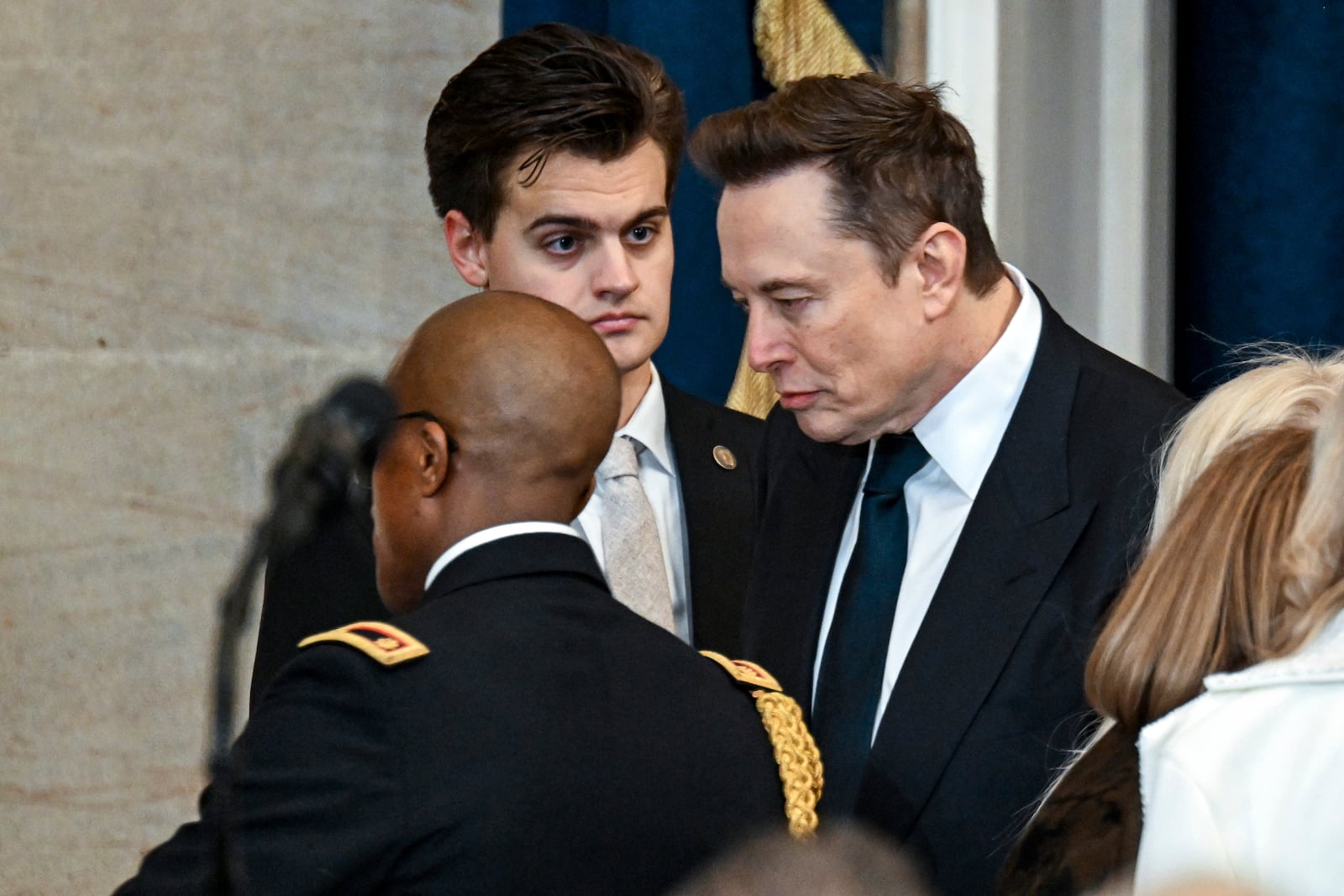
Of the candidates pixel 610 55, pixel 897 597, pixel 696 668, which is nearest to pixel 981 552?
pixel 897 597

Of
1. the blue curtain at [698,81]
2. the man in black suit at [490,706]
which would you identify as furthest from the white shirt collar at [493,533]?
the blue curtain at [698,81]

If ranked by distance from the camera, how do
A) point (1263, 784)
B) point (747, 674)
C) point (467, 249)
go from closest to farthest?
point (1263, 784) < point (747, 674) < point (467, 249)

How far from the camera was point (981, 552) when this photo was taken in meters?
1.82

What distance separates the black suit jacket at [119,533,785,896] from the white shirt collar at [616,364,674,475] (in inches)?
27.4

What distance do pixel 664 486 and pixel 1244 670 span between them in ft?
3.34

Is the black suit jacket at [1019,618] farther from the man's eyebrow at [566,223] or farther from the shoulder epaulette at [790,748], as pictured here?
the man's eyebrow at [566,223]

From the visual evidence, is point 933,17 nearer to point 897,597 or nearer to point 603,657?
point 897,597

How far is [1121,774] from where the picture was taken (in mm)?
1265

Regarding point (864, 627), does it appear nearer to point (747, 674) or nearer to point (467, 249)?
point (747, 674)

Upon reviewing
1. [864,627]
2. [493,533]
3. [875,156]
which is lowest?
[864,627]

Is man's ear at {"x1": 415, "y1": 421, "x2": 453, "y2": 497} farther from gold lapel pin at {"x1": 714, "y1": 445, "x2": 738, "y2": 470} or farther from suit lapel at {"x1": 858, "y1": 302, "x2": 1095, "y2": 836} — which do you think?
gold lapel pin at {"x1": 714, "y1": 445, "x2": 738, "y2": 470}

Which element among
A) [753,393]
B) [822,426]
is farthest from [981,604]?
[753,393]

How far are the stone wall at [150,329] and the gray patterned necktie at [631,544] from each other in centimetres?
106

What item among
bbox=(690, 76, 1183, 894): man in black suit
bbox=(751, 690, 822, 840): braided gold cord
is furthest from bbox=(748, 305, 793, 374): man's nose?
bbox=(751, 690, 822, 840): braided gold cord
